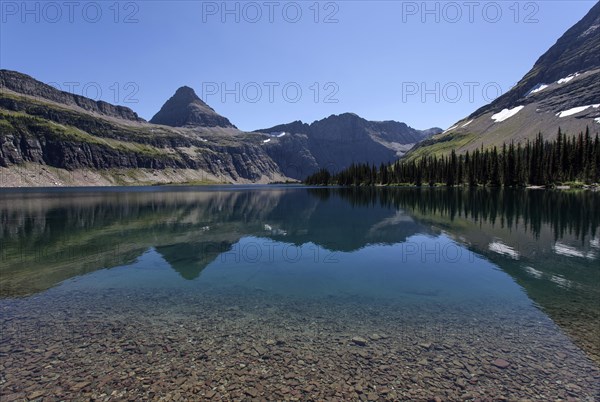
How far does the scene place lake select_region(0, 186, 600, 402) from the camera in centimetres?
1162

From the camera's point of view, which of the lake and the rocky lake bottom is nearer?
the rocky lake bottom

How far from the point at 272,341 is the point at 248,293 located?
7.36m

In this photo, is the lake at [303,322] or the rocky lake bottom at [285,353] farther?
the lake at [303,322]

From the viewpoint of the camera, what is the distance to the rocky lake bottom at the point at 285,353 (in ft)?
37.0

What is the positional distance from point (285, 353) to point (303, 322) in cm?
330

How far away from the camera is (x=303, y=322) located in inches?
666

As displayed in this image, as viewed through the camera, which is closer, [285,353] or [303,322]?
[285,353]

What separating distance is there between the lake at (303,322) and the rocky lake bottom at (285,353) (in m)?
0.07

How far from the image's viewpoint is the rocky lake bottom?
11.3 metres

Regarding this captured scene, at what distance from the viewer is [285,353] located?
13.7 m

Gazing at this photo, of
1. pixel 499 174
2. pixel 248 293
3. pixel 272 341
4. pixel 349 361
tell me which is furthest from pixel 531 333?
pixel 499 174

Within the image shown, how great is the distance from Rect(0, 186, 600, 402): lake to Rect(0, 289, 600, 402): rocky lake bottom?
7 cm

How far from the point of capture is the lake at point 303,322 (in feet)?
38.1

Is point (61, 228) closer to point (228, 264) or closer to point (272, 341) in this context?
point (228, 264)
